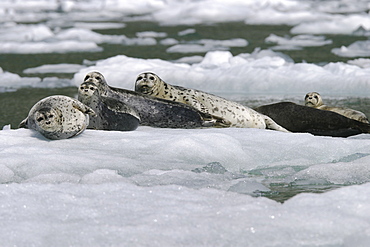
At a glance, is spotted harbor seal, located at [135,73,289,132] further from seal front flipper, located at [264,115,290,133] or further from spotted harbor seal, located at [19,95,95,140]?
spotted harbor seal, located at [19,95,95,140]

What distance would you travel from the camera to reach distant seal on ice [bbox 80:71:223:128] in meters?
5.35

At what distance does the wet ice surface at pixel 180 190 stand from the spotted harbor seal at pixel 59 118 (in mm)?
75

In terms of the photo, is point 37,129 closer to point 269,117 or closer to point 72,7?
point 269,117

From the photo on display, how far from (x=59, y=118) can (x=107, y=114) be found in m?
0.77

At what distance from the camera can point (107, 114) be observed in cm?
500

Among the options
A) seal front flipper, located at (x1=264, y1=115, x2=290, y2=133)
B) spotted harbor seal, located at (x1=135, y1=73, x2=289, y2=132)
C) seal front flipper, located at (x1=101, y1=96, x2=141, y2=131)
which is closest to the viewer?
seal front flipper, located at (x1=101, y1=96, x2=141, y2=131)

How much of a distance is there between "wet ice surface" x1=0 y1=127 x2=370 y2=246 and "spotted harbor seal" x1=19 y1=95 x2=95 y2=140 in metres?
0.08

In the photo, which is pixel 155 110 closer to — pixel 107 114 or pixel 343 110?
pixel 107 114

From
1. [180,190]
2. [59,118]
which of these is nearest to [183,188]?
[180,190]

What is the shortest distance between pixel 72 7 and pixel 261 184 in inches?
950

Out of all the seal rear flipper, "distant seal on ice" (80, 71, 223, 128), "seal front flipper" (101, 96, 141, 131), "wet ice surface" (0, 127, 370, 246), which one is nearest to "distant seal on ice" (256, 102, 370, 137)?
"distant seal on ice" (80, 71, 223, 128)


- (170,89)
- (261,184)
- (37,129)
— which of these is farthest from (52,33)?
(261,184)

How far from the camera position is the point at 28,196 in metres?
2.78

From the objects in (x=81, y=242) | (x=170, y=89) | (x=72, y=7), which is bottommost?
(x=81, y=242)
